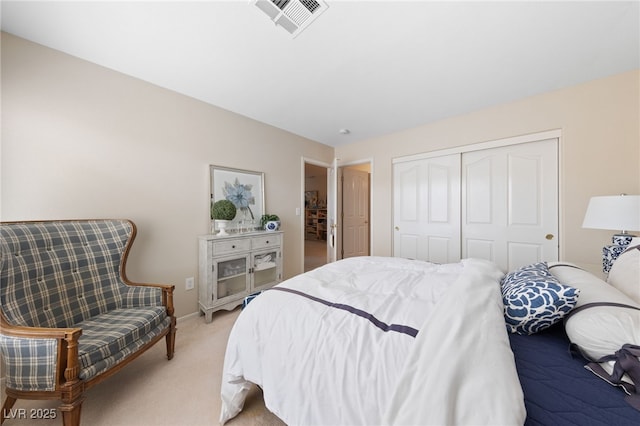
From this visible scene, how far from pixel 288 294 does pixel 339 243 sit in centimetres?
288

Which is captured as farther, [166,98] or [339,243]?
[339,243]

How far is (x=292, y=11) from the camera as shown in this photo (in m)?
1.32

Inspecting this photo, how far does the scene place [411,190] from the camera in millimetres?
3225

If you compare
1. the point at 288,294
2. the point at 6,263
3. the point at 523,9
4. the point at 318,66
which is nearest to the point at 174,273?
the point at 6,263

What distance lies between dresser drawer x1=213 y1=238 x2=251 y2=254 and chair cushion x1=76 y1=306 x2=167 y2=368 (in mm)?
752

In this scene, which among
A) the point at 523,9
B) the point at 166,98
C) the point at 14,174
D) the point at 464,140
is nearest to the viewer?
the point at 523,9

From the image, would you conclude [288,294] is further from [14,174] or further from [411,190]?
[411,190]

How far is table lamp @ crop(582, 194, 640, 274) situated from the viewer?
58.2 inches

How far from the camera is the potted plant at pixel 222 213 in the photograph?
241cm

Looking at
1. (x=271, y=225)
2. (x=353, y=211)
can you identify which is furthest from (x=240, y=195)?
(x=353, y=211)

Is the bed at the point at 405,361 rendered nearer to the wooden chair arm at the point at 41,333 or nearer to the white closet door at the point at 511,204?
the wooden chair arm at the point at 41,333

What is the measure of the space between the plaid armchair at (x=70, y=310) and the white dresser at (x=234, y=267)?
574mm

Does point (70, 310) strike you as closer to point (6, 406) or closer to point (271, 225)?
point (6, 406)

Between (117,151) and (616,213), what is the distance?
152 inches
